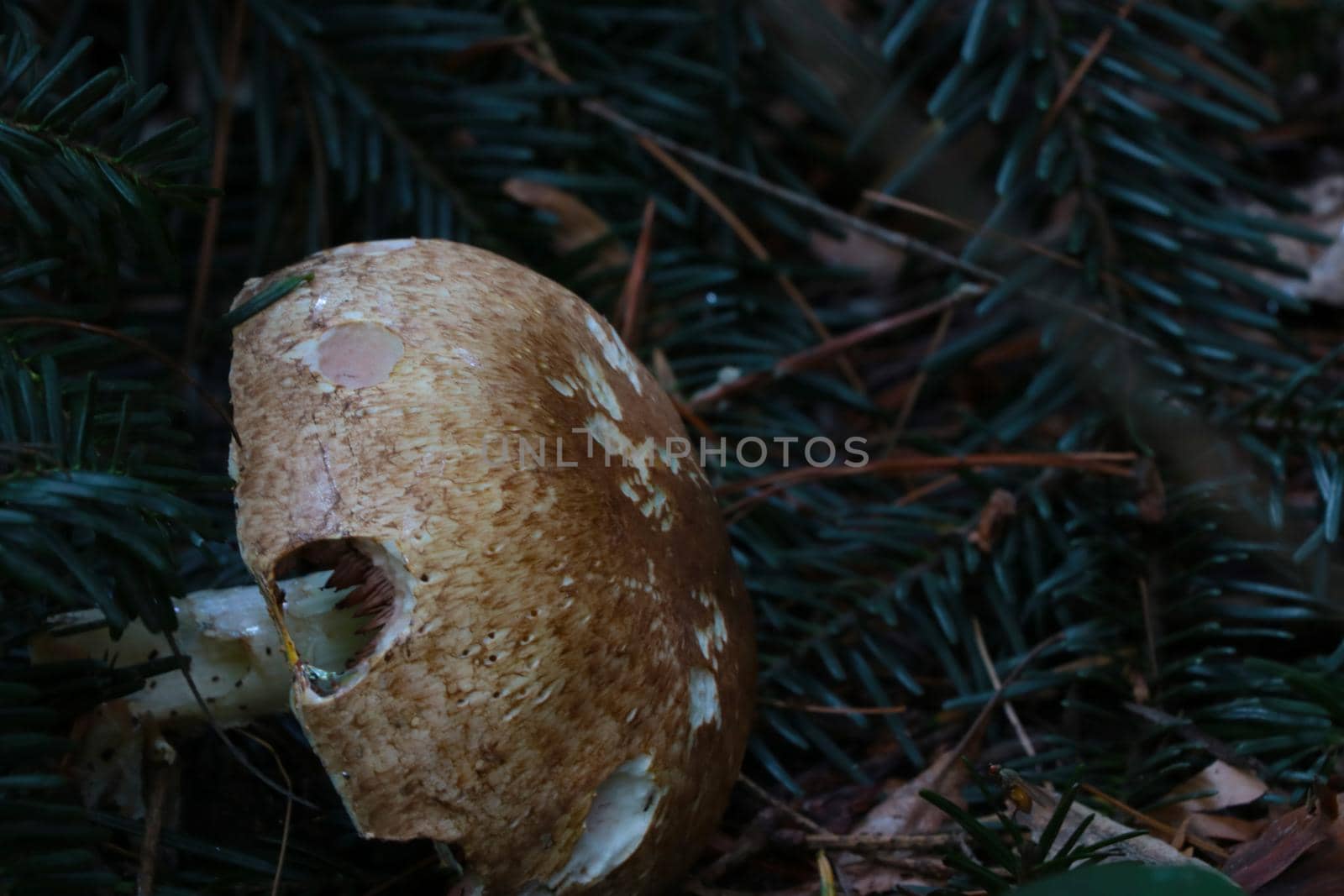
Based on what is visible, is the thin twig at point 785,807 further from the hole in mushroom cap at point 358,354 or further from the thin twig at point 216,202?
the thin twig at point 216,202

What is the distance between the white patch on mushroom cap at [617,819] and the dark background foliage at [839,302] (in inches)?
10.0

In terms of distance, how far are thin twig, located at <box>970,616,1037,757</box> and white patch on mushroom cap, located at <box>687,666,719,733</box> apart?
48 cm

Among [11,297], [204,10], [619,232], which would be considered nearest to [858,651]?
[619,232]

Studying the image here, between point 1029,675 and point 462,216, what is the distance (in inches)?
46.1

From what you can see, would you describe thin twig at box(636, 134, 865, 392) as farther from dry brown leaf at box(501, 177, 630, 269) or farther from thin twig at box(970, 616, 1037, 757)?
thin twig at box(970, 616, 1037, 757)

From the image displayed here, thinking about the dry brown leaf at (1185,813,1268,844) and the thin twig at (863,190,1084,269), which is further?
the thin twig at (863,190,1084,269)

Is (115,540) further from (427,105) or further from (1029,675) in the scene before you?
(1029,675)

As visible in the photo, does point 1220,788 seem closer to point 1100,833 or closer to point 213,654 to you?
point 1100,833

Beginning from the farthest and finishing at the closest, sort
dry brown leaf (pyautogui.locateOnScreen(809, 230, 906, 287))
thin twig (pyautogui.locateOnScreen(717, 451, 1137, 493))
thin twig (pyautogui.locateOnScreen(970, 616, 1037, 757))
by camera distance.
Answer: dry brown leaf (pyautogui.locateOnScreen(809, 230, 906, 287)) → thin twig (pyautogui.locateOnScreen(717, 451, 1137, 493)) → thin twig (pyautogui.locateOnScreen(970, 616, 1037, 757))

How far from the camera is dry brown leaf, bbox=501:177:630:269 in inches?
71.5

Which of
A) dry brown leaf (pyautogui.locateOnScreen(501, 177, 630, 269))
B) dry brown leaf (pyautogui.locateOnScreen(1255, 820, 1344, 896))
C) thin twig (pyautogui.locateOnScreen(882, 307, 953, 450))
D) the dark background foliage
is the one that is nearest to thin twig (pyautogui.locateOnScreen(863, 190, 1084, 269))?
the dark background foliage

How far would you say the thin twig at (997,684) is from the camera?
1442 mm

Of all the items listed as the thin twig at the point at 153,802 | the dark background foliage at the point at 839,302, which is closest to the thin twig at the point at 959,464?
the dark background foliage at the point at 839,302

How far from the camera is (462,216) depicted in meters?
1.75
